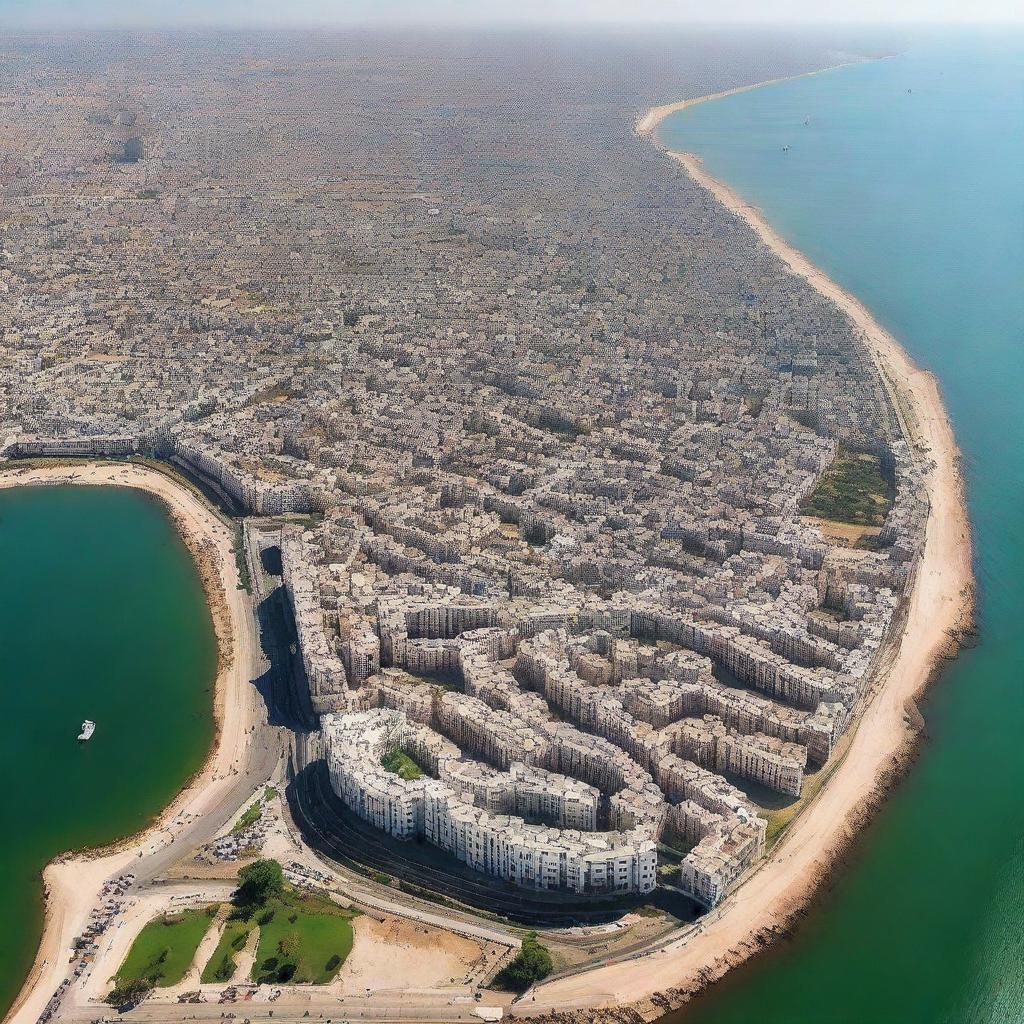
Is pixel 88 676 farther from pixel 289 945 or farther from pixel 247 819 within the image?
pixel 289 945

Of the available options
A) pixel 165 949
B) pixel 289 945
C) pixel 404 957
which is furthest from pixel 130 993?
pixel 404 957

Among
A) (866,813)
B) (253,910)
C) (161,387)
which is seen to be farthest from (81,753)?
(161,387)

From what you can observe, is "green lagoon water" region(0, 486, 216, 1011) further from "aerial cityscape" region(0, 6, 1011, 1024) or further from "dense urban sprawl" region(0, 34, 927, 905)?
"dense urban sprawl" region(0, 34, 927, 905)

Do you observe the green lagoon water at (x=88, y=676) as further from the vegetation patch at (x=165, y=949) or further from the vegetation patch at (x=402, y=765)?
the vegetation patch at (x=402, y=765)

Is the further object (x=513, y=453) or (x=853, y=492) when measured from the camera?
(x=513, y=453)

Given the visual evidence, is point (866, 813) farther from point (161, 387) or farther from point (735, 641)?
point (161, 387)

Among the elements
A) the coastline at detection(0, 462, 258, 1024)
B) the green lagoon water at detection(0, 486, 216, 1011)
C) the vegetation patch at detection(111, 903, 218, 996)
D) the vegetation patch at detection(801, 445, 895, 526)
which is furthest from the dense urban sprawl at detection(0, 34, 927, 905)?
the vegetation patch at detection(111, 903, 218, 996)
